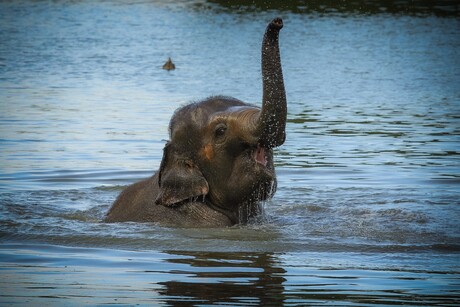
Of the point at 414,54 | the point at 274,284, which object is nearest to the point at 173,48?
the point at 414,54

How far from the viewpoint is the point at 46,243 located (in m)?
10.6

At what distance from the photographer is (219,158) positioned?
10219 millimetres

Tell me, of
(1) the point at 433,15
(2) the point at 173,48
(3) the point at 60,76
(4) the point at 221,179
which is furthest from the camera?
(1) the point at 433,15

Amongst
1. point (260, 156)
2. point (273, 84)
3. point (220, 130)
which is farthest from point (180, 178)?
point (273, 84)

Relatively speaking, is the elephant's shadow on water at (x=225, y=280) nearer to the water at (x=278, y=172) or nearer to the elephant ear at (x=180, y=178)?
the water at (x=278, y=172)

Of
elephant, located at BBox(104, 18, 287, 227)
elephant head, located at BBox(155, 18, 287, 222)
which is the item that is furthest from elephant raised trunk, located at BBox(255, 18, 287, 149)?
elephant head, located at BBox(155, 18, 287, 222)

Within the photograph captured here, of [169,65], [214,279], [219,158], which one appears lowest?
[169,65]

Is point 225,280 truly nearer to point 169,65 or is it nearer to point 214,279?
point 214,279

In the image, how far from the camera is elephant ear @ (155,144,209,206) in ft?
34.1

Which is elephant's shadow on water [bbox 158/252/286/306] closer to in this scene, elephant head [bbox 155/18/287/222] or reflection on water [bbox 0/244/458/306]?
reflection on water [bbox 0/244/458/306]

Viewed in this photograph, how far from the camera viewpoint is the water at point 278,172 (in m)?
8.85

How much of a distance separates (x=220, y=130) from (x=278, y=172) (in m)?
5.10

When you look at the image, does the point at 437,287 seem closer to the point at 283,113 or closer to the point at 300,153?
the point at 283,113

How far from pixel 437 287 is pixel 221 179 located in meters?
2.42
